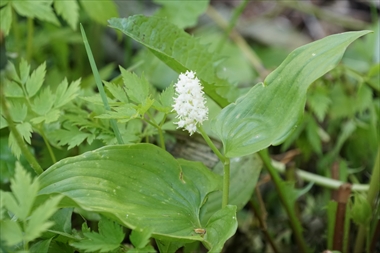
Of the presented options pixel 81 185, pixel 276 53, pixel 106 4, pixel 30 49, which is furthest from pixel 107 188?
pixel 276 53

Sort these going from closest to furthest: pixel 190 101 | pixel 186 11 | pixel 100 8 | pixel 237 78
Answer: pixel 190 101 < pixel 100 8 < pixel 186 11 < pixel 237 78

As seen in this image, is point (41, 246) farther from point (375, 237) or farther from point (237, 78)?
point (237, 78)

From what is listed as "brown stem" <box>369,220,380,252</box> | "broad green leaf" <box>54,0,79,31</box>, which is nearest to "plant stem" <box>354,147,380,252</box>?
"brown stem" <box>369,220,380,252</box>

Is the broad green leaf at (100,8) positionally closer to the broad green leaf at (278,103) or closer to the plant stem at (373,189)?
the broad green leaf at (278,103)

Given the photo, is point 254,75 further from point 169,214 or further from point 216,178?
point 169,214

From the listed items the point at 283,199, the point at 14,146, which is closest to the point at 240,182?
the point at 283,199
